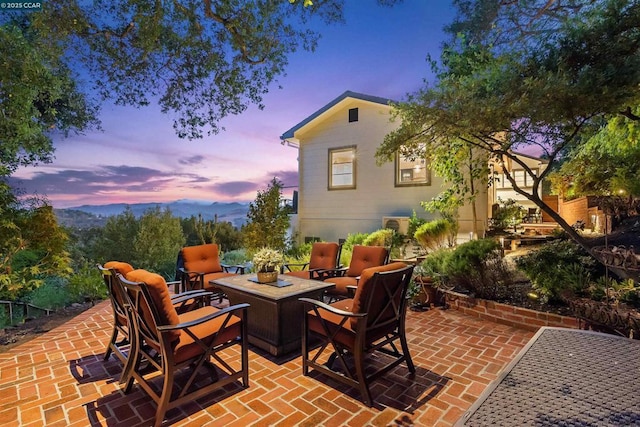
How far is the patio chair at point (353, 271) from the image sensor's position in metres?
4.49

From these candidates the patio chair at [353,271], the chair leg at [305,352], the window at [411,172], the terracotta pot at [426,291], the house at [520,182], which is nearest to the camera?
the chair leg at [305,352]

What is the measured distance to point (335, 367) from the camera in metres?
3.08

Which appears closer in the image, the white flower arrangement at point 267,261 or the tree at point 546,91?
the tree at point 546,91

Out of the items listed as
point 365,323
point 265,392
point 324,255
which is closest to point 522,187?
point 324,255

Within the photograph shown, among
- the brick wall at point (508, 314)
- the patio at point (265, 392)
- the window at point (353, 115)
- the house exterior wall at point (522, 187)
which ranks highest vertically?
the window at point (353, 115)

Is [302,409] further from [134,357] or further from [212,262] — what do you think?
[212,262]

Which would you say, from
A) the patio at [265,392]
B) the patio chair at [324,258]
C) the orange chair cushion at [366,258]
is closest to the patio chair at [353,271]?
the orange chair cushion at [366,258]

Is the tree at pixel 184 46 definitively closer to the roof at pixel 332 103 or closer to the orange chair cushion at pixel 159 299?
the roof at pixel 332 103

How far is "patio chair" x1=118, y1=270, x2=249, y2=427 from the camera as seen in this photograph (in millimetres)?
2279

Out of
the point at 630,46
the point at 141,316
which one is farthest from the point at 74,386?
the point at 630,46

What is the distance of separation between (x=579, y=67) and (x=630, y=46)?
1.60 ft

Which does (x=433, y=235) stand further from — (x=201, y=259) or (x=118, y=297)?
(x=118, y=297)

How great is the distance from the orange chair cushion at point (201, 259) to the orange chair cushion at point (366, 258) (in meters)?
2.33

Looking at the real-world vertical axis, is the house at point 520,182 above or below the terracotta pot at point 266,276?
above
